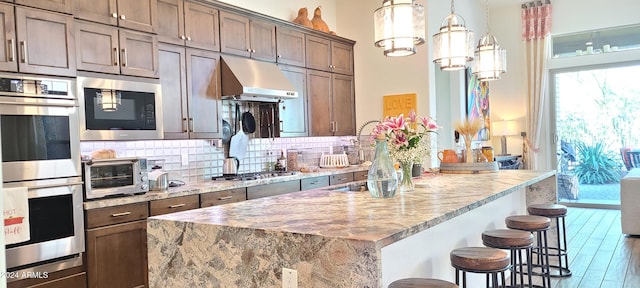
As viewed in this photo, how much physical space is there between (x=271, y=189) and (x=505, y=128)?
4994mm

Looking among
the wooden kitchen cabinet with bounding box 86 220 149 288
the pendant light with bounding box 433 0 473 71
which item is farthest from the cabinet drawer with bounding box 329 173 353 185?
the wooden kitchen cabinet with bounding box 86 220 149 288

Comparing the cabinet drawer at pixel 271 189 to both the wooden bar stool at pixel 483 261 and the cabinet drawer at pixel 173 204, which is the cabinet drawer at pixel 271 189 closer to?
the cabinet drawer at pixel 173 204

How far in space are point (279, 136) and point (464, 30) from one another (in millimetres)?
2502

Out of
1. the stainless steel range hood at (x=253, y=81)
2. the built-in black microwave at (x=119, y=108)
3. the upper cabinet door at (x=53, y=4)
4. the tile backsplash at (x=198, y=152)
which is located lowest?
the tile backsplash at (x=198, y=152)

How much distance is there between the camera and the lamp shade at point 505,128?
25.6ft

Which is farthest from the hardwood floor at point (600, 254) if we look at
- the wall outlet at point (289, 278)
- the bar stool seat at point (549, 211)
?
the wall outlet at point (289, 278)

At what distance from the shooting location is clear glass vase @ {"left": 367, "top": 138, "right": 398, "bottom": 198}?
259 centimetres

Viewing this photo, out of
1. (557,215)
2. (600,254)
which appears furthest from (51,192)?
(600,254)

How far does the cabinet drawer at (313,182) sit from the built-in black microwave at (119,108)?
5.31 feet

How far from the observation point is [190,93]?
4.17m

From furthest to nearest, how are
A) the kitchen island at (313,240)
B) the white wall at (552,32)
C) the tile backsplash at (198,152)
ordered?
1. the white wall at (552,32)
2. the tile backsplash at (198,152)
3. the kitchen island at (313,240)

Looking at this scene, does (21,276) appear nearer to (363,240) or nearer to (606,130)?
(363,240)

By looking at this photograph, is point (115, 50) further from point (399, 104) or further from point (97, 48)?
point (399, 104)

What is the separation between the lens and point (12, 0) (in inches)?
112
